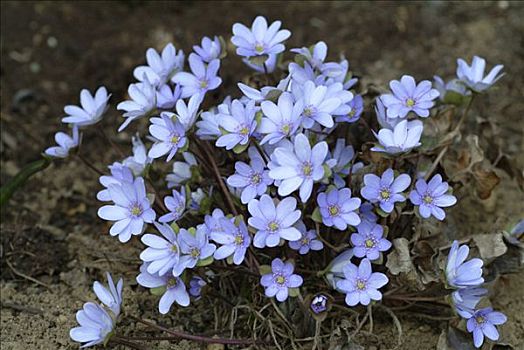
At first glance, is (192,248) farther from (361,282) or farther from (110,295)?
(361,282)

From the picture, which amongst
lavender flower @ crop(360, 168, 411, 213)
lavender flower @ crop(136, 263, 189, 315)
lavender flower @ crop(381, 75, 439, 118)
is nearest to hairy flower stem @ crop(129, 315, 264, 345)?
lavender flower @ crop(136, 263, 189, 315)

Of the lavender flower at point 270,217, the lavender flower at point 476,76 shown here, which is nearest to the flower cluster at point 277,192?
the lavender flower at point 270,217

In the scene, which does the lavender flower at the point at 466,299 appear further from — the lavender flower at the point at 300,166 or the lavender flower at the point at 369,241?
the lavender flower at the point at 300,166

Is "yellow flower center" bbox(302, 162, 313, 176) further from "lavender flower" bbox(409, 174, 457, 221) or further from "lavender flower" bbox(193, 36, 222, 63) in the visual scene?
"lavender flower" bbox(193, 36, 222, 63)

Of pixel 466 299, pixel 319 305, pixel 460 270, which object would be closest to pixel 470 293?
pixel 466 299

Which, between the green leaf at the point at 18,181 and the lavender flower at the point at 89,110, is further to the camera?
the green leaf at the point at 18,181

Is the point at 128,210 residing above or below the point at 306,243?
above

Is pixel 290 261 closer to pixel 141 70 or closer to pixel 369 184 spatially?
pixel 369 184
